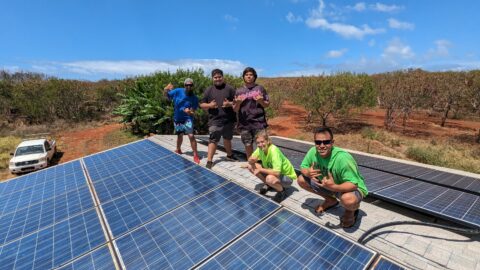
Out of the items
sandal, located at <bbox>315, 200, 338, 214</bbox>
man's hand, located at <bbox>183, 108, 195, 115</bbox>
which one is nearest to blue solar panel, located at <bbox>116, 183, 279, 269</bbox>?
sandal, located at <bbox>315, 200, 338, 214</bbox>

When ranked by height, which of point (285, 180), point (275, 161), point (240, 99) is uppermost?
point (240, 99)

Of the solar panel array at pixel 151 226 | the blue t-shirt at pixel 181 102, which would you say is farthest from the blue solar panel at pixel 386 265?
the blue t-shirt at pixel 181 102

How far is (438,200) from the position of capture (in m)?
3.96

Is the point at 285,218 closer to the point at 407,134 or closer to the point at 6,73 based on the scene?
the point at 407,134

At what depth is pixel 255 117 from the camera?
18.4 feet

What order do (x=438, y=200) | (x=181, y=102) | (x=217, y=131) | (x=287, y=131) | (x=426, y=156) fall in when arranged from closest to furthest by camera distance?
(x=438, y=200) → (x=217, y=131) → (x=181, y=102) → (x=426, y=156) → (x=287, y=131)

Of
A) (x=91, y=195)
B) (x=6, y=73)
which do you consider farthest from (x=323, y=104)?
(x=6, y=73)

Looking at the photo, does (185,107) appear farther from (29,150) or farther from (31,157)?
(29,150)

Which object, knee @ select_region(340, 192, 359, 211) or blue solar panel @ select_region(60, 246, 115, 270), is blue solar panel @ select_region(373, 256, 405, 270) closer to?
knee @ select_region(340, 192, 359, 211)

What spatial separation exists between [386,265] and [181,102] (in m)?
5.46

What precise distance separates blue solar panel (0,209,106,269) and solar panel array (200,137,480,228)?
13.3 feet

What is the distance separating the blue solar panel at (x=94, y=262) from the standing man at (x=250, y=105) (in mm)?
3519

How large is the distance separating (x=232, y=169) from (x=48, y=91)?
26170mm

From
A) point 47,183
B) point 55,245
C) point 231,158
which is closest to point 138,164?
point 47,183
